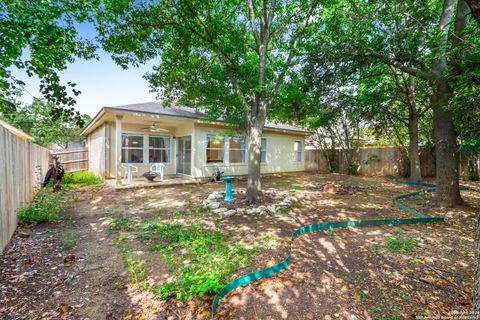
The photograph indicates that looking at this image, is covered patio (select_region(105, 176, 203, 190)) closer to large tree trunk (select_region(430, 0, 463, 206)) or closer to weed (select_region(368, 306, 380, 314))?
weed (select_region(368, 306, 380, 314))

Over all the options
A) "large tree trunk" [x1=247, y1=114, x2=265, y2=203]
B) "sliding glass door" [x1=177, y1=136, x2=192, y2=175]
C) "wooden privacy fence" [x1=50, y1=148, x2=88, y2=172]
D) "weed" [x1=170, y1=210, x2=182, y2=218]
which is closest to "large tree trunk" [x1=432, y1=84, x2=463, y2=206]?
"large tree trunk" [x1=247, y1=114, x2=265, y2=203]

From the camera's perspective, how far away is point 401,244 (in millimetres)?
3391

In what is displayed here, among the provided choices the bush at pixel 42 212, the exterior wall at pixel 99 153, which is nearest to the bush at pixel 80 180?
the exterior wall at pixel 99 153

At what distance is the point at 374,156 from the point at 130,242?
14082 millimetres

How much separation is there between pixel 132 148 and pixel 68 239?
7.16m

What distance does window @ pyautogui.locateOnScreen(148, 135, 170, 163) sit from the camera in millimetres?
10883

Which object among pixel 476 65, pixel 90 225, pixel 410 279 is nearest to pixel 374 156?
pixel 476 65

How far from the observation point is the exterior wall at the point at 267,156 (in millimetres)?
10070

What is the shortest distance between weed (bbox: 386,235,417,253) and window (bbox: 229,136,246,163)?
8404 millimetres

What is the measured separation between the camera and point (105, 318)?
196cm

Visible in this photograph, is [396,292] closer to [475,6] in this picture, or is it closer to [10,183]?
[475,6]

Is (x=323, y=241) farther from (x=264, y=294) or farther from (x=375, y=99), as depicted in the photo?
(x=375, y=99)

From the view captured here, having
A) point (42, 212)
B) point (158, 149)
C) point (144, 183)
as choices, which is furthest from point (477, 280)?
point (158, 149)

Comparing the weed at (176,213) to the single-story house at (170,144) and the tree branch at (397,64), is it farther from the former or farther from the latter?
the tree branch at (397,64)
